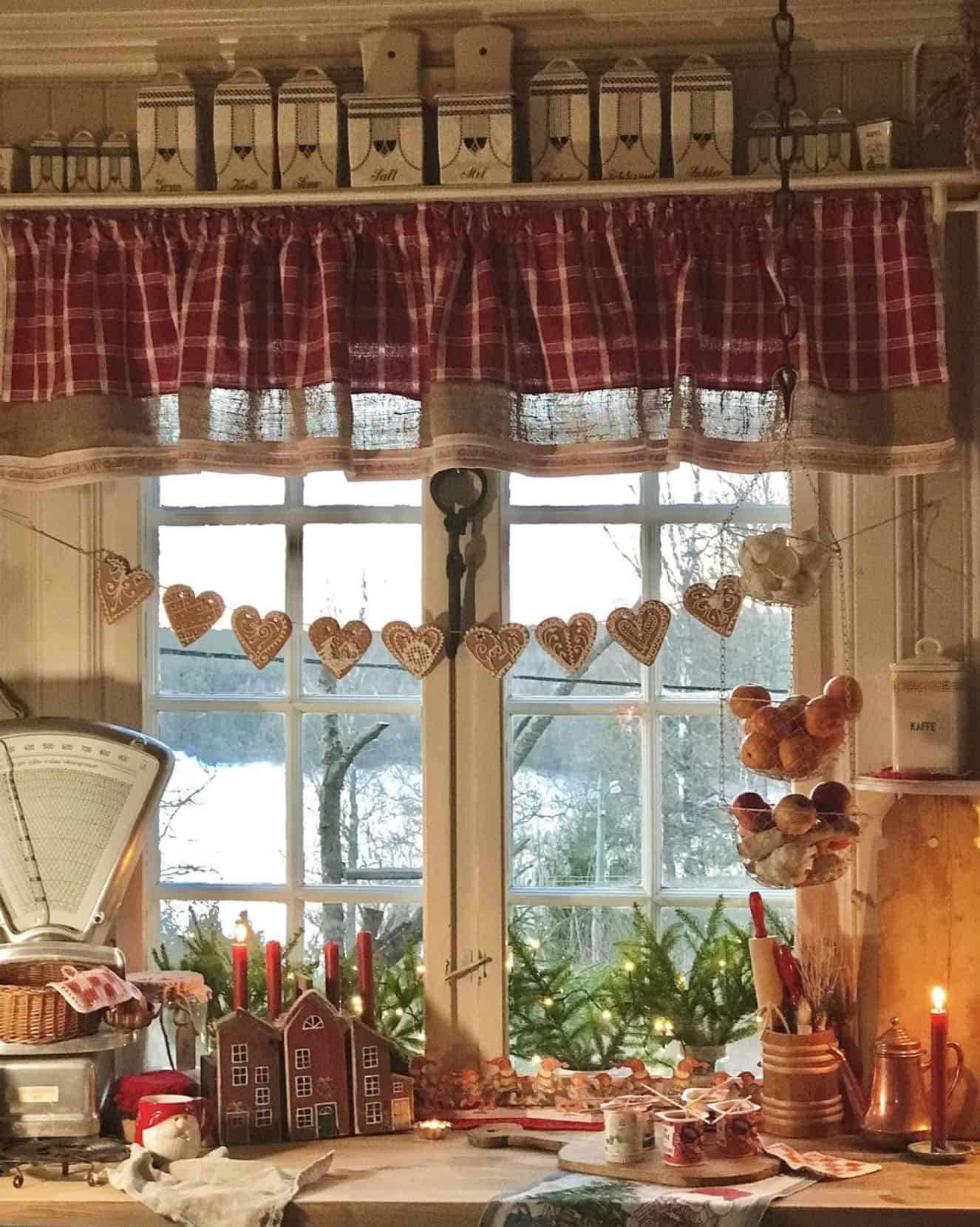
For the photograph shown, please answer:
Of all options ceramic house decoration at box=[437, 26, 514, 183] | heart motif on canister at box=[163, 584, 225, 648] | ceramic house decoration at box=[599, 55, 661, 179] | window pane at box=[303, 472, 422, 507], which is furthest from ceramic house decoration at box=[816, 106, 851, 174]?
heart motif on canister at box=[163, 584, 225, 648]

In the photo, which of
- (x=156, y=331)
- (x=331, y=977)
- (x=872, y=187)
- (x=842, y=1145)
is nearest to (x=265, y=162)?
(x=156, y=331)

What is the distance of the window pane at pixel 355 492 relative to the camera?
106 inches

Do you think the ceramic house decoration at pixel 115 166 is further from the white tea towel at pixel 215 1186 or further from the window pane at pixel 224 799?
the white tea towel at pixel 215 1186

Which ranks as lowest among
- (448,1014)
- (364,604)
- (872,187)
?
(448,1014)

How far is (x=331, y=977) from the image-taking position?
8.16 ft

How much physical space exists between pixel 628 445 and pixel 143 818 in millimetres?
1028

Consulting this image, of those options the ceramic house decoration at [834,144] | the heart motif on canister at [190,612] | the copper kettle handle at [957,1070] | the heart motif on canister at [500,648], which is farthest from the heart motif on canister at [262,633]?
the copper kettle handle at [957,1070]

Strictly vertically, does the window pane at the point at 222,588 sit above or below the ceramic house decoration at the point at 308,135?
below

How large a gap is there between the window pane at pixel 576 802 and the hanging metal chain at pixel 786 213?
2.29 ft

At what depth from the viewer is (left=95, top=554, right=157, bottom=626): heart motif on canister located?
2580mm

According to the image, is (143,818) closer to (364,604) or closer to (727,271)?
(364,604)

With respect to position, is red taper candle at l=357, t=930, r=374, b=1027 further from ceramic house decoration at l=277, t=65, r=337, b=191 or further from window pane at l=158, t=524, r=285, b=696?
ceramic house decoration at l=277, t=65, r=337, b=191

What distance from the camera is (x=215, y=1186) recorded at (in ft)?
6.90

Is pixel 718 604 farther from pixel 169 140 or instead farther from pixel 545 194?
pixel 169 140
